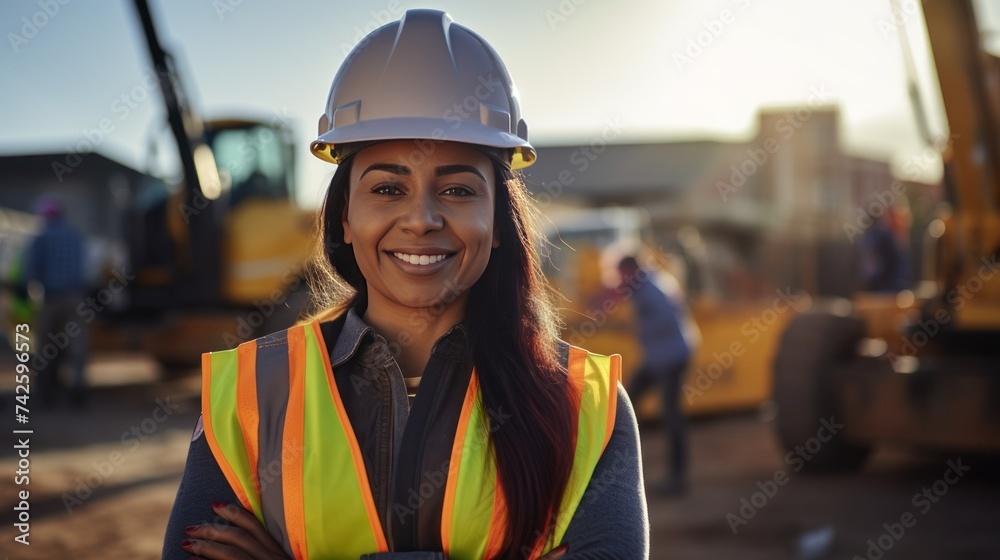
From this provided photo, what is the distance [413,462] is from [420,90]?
2.18 feet

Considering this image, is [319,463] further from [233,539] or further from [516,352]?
[516,352]

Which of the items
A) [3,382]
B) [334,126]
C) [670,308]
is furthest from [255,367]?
[3,382]

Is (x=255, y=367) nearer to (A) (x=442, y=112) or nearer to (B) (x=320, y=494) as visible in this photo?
(B) (x=320, y=494)

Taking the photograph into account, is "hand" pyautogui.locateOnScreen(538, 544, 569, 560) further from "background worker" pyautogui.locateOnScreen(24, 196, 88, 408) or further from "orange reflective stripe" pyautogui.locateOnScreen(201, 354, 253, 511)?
"background worker" pyautogui.locateOnScreen(24, 196, 88, 408)

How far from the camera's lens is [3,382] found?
43.8 ft

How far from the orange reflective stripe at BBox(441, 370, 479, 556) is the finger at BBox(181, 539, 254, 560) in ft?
1.05

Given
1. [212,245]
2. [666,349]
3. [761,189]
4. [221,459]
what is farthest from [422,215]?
[761,189]

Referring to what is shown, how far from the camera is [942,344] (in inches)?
295

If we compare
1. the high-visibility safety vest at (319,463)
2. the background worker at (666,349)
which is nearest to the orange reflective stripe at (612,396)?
the high-visibility safety vest at (319,463)

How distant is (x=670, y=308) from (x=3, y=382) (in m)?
10.2

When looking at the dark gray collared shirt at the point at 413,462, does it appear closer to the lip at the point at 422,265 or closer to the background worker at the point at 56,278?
the lip at the point at 422,265

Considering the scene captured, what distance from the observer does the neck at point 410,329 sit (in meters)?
1.85

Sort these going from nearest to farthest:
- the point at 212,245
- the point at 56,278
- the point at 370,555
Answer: the point at 370,555 → the point at 56,278 → the point at 212,245

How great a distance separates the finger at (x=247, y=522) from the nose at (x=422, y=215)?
21.8 inches
